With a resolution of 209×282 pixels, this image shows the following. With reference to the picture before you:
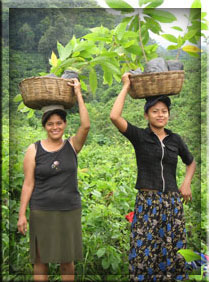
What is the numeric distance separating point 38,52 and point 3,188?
1229 mm

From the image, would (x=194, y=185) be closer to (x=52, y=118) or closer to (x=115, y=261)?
(x=115, y=261)

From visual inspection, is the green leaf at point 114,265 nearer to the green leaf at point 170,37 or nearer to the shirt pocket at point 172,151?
the shirt pocket at point 172,151

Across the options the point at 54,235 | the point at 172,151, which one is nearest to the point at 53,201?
the point at 54,235

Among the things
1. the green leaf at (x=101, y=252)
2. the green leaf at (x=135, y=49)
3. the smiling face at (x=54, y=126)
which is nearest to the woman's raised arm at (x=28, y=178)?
the smiling face at (x=54, y=126)

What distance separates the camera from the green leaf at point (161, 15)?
2.73 meters

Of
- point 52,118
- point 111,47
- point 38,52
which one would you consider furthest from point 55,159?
point 38,52

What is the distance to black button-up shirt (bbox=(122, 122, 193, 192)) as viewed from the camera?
259cm

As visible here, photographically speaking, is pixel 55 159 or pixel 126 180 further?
pixel 126 180

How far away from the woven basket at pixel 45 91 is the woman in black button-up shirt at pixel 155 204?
352mm

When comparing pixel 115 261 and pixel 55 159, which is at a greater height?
pixel 55 159

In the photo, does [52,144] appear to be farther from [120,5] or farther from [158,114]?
[120,5]

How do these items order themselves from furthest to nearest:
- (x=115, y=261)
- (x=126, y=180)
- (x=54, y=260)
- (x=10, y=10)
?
1. (x=126, y=180)
2. (x=10, y=10)
3. (x=115, y=261)
4. (x=54, y=260)

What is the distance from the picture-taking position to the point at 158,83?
2.55m

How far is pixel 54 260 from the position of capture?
246 cm
